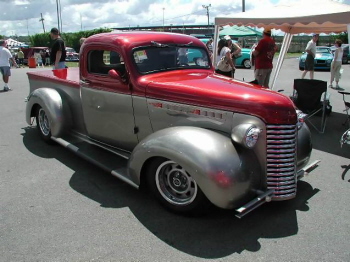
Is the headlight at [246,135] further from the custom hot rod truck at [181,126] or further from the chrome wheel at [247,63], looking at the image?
the chrome wheel at [247,63]

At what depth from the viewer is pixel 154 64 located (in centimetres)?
398

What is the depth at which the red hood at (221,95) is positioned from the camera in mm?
2945

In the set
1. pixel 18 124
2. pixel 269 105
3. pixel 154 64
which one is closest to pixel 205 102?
pixel 269 105

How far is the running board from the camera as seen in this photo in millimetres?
3612

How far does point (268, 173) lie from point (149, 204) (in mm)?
1311

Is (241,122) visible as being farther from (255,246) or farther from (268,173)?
(255,246)

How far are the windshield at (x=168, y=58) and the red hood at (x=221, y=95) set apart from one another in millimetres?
159

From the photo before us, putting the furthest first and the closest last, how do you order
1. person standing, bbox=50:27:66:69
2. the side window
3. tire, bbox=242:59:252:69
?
1. tire, bbox=242:59:252:69
2. person standing, bbox=50:27:66:69
3. the side window

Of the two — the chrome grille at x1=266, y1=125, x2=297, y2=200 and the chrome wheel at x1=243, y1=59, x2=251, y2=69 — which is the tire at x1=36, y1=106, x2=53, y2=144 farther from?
the chrome wheel at x1=243, y1=59, x2=251, y2=69

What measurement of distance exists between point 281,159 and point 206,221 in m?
0.94

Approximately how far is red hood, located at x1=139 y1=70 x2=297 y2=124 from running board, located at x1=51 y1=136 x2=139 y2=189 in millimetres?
936

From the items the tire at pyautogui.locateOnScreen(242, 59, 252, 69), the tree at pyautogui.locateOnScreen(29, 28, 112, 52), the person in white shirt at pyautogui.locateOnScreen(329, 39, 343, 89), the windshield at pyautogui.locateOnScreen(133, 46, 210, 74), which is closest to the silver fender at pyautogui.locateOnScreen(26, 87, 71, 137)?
the windshield at pyautogui.locateOnScreen(133, 46, 210, 74)

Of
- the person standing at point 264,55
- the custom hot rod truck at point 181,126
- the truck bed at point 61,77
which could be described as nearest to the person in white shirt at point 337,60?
the person standing at point 264,55

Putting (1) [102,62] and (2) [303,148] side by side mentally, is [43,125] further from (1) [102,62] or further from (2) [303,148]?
(2) [303,148]
